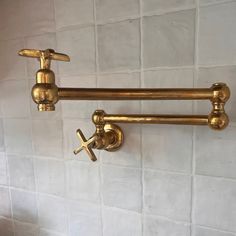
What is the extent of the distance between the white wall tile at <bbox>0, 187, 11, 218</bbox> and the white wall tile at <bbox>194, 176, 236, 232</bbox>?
1.99 ft

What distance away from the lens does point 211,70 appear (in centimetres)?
49

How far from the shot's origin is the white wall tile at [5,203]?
82 centimetres

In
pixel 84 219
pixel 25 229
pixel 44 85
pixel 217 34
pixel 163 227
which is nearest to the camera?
pixel 44 85

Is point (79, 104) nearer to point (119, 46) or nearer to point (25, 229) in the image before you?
point (119, 46)

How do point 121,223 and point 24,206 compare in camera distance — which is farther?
point 24,206

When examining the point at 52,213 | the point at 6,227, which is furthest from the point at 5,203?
the point at 52,213

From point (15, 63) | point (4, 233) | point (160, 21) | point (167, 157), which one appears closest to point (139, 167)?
point (167, 157)

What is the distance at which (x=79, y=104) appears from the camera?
2.12ft

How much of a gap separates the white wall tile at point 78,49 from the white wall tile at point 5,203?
0.46 meters

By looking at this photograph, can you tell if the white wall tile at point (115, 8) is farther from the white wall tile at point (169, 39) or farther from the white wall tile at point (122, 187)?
the white wall tile at point (122, 187)

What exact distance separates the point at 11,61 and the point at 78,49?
0.24m

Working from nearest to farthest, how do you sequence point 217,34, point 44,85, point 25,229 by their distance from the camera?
point 44,85, point 217,34, point 25,229

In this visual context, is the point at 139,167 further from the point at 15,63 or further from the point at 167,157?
the point at 15,63

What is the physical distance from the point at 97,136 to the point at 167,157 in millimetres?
166
